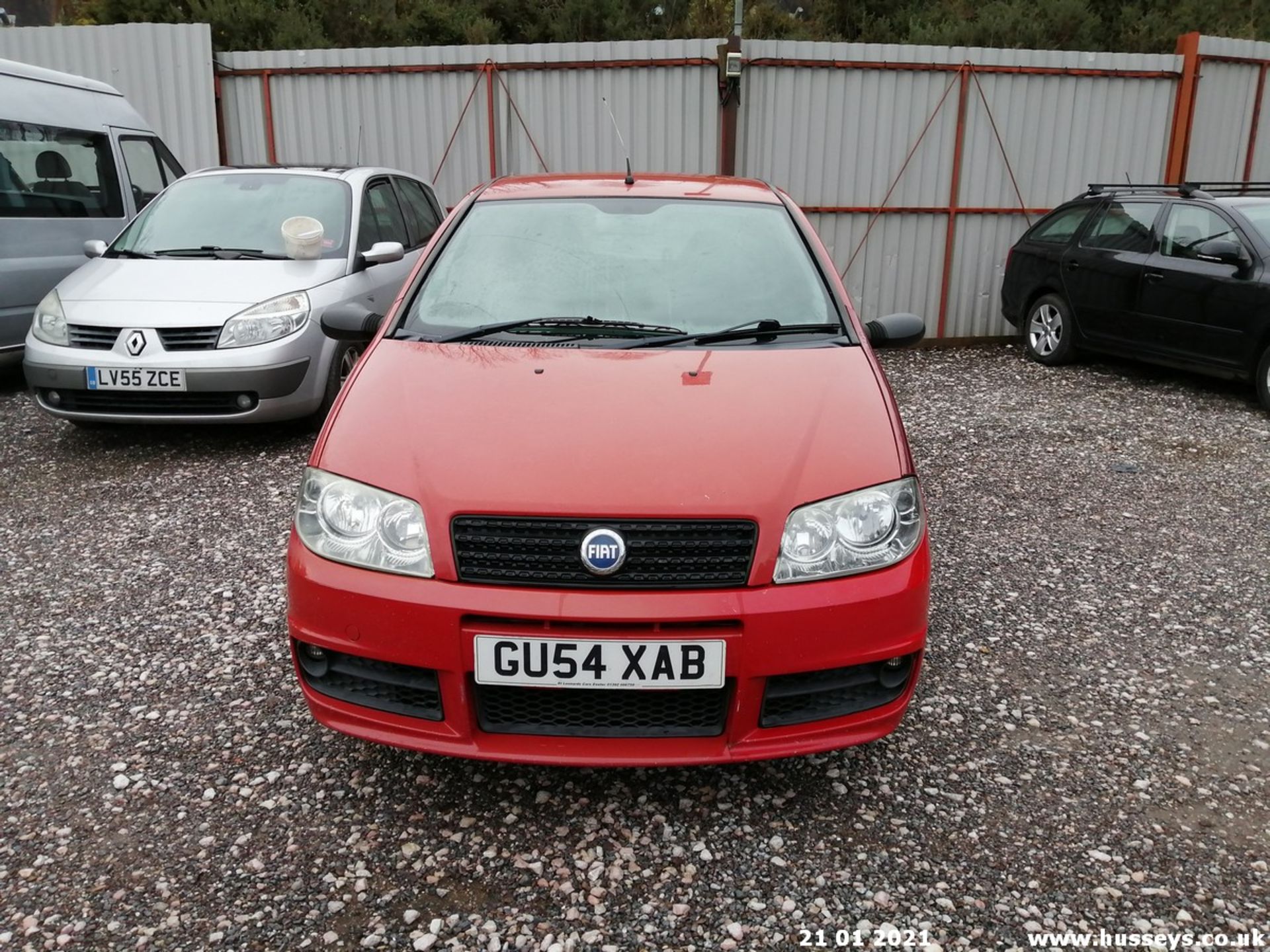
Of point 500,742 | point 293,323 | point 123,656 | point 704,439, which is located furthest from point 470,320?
point 293,323

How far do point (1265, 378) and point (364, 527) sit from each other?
7.02m

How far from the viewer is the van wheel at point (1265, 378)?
23.0ft

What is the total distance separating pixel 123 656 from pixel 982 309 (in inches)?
352

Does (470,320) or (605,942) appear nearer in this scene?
(605,942)

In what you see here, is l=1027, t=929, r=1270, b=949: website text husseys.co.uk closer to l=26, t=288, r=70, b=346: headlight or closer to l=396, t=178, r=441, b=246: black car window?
l=26, t=288, r=70, b=346: headlight

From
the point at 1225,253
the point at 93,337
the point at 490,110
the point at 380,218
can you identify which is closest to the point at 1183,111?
the point at 1225,253

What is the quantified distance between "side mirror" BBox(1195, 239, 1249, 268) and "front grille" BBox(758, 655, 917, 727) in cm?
624

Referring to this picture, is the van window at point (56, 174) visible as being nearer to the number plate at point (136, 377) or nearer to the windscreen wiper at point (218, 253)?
→ the windscreen wiper at point (218, 253)

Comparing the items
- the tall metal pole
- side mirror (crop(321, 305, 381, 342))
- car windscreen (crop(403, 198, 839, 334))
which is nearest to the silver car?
side mirror (crop(321, 305, 381, 342))

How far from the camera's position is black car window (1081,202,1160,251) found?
26.0ft

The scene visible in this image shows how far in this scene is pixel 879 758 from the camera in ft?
9.42

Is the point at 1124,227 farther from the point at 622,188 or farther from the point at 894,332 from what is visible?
the point at 622,188

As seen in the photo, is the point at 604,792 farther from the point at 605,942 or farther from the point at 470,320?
the point at 470,320

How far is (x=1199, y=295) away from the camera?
7344 millimetres
